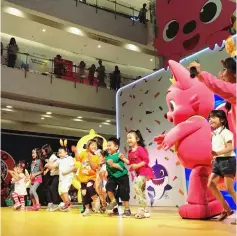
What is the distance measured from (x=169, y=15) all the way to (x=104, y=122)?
368 inches

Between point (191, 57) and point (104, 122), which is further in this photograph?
point (104, 122)

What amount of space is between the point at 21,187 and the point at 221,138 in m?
5.12

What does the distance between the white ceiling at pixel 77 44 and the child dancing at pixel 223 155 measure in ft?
30.1

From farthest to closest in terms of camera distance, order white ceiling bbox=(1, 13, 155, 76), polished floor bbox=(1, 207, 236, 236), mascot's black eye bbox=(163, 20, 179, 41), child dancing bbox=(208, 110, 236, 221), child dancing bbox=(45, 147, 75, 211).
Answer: white ceiling bbox=(1, 13, 155, 76) < child dancing bbox=(45, 147, 75, 211) < mascot's black eye bbox=(163, 20, 179, 41) < child dancing bbox=(208, 110, 236, 221) < polished floor bbox=(1, 207, 236, 236)

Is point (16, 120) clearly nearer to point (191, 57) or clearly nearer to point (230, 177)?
point (191, 57)

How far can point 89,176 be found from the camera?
5797mm

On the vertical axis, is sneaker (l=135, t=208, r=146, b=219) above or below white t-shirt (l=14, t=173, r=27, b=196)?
below

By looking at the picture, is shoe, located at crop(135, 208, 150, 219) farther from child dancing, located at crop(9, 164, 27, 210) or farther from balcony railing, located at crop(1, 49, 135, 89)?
balcony railing, located at crop(1, 49, 135, 89)

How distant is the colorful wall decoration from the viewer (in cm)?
721

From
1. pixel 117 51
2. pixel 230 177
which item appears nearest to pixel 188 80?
pixel 230 177

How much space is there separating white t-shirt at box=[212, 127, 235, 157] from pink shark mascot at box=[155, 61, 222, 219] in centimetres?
61

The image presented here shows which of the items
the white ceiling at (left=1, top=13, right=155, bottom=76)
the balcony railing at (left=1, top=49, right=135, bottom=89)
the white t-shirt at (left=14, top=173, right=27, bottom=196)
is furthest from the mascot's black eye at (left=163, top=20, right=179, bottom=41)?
the white ceiling at (left=1, top=13, right=155, bottom=76)

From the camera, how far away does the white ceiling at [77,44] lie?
12215 mm

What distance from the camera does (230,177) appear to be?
11.8 feet
